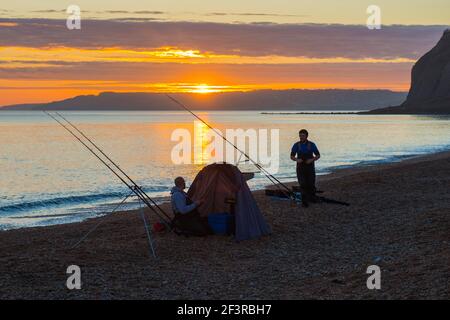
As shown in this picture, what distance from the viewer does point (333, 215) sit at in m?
16.3

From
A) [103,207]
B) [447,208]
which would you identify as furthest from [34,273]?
[103,207]

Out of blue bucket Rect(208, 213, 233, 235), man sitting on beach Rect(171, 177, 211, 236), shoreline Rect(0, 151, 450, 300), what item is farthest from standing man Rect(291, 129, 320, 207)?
man sitting on beach Rect(171, 177, 211, 236)

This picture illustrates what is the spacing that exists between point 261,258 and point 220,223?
7.05ft

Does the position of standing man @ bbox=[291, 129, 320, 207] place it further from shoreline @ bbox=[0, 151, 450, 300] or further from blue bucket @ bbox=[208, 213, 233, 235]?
blue bucket @ bbox=[208, 213, 233, 235]

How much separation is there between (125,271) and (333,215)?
7.08m

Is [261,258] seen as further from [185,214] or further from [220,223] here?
[185,214]

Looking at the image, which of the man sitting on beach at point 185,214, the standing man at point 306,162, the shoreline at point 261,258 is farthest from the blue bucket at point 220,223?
the standing man at point 306,162

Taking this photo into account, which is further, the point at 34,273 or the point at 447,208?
the point at 447,208

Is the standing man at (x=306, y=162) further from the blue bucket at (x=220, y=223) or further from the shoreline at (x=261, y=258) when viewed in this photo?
the blue bucket at (x=220, y=223)

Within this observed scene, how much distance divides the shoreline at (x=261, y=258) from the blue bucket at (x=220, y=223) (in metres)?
0.34

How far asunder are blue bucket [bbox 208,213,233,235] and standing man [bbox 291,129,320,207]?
4.17m

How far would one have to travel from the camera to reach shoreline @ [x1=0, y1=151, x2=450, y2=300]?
9523 millimetres

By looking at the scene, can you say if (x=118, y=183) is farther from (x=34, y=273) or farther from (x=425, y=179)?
(x=34, y=273)
